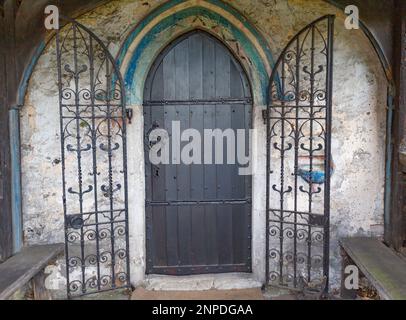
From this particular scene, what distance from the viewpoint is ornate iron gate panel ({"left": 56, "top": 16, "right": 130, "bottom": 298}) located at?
315cm

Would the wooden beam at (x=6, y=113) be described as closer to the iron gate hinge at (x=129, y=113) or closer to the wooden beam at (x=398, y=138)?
the iron gate hinge at (x=129, y=113)

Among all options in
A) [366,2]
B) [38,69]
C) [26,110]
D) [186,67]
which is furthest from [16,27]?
[366,2]

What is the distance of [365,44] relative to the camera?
3219 mm

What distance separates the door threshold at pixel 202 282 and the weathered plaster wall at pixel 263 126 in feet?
2.49

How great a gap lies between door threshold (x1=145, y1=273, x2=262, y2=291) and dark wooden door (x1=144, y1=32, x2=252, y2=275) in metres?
0.06

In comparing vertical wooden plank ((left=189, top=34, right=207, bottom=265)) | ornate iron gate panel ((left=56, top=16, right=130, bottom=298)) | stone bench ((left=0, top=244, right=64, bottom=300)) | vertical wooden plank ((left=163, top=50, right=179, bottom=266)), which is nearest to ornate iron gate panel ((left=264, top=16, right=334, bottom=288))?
vertical wooden plank ((left=189, top=34, right=207, bottom=265))

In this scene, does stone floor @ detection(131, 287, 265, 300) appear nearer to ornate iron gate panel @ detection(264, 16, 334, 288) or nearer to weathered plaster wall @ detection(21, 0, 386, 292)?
ornate iron gate panel @ detection(264, 16, 334, 288)

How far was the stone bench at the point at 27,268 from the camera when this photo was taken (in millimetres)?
2527

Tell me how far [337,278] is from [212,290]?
1.07m

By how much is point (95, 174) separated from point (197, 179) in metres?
0.90

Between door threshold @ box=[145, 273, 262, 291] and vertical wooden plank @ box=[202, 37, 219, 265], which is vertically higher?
vertical wooden plank @ box=[202, 37, 219, 265]

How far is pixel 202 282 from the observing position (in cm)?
351

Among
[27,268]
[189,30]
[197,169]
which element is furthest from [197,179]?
[27,268]

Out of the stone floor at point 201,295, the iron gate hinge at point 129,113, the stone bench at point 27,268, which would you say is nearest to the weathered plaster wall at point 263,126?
the iron gate hinge at point 129,113
